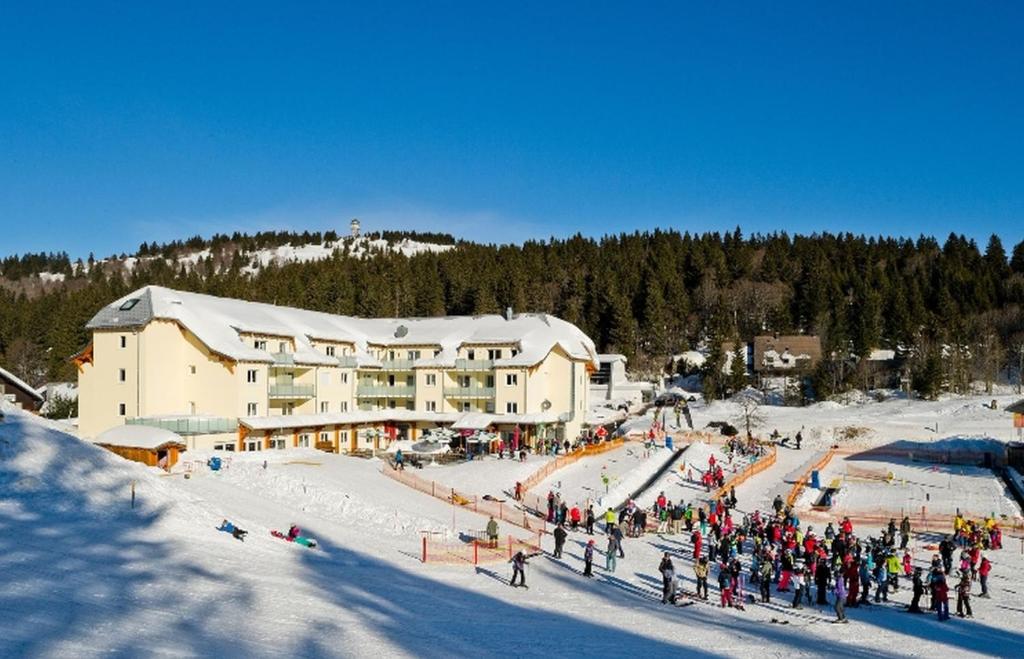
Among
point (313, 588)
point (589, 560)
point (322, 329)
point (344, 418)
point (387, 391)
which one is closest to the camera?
point (313, 588)

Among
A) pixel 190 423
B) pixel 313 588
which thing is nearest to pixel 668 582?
pixel 313 588

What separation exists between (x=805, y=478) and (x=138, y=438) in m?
28.9

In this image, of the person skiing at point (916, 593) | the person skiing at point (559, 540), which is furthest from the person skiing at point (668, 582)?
the person skiing at point (916, 593)

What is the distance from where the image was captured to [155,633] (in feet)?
41.7

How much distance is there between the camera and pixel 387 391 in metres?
53.0

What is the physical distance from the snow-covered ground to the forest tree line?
4820 cm

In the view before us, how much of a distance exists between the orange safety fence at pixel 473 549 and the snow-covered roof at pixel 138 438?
12.8 meters

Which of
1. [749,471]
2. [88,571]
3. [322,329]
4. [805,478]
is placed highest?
[322,329]

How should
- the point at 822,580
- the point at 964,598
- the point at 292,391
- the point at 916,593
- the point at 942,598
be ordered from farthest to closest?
the point at 292,391 → the point at 822,580 → the point at 916,593 → the point at 964,598 → the point at 942,598

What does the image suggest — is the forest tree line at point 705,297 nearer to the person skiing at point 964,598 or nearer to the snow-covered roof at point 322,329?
the snow-covered roof at point 322,329

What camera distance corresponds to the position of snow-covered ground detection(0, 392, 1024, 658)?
1354 centimetres

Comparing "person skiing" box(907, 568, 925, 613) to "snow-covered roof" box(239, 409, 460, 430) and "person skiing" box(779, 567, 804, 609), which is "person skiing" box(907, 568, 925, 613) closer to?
"person skiing" box(779, 567, 804, 609)

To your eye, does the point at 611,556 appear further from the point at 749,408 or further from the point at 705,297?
the point at 705,297

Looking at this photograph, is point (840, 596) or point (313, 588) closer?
point (313, 588)
